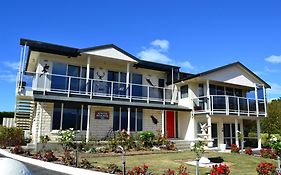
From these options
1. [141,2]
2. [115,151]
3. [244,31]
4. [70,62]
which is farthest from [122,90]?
[244,31]

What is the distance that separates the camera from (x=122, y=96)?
21219 millimetres

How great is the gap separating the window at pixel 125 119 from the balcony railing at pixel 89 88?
105cm

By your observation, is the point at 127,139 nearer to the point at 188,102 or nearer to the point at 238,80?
the point at 188,102

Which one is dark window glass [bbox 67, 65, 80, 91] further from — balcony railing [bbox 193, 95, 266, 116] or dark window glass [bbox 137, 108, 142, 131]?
balcony railing [bbox 193, 95, 266, 116]

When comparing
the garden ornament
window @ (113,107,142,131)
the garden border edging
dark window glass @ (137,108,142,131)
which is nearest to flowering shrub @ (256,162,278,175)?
the garden border edging

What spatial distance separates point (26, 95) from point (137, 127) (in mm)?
9045

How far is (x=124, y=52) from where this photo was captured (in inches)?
850

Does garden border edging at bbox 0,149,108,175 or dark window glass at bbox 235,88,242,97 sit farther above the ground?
dark window glass at bbox 235,88,242,97

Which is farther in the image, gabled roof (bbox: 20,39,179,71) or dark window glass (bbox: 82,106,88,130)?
dark window glass (bbox: 82,106,88,130)

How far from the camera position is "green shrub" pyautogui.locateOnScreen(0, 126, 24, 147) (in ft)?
60.0

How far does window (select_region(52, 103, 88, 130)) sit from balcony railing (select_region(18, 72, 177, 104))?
3.41 feet

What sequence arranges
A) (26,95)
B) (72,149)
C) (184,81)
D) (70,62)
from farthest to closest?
1. (184,81)
2. (70,62)
3. (26,95)
4. (72,149)

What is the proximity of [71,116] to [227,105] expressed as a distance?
42.8ft

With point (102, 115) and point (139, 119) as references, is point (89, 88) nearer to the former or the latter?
point (102, 115)
